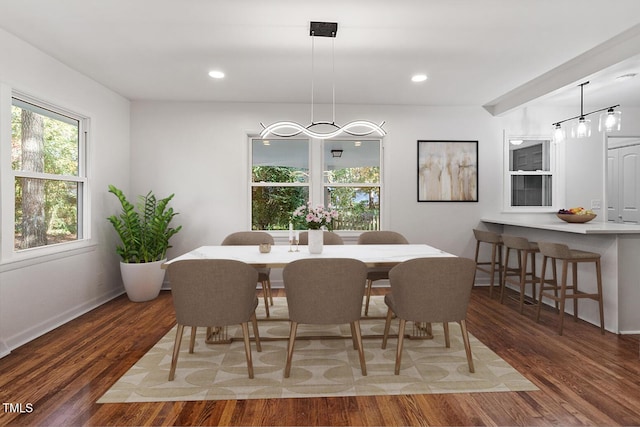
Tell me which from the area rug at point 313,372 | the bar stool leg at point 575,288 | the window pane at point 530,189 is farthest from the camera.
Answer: the window pane at point 530,189

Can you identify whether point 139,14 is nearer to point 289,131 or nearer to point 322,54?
point 322,54

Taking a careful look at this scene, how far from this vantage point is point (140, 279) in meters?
4.41

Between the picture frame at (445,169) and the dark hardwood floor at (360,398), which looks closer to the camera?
the dark hardwood floor at (360,398)

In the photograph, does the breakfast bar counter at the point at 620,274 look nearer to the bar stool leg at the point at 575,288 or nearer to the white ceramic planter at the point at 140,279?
the bar stool leg at the point at 575,288

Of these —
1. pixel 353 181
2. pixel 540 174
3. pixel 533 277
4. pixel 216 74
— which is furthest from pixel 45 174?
pixel 540 174

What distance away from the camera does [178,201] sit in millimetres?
5070

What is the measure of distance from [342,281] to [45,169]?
10.1 ft

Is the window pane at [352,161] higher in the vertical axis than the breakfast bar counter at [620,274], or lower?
higher

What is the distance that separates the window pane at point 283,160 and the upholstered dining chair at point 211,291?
2964 millimetres

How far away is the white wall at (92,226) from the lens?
3.06 m

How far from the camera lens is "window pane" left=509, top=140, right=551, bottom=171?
5.31 metres

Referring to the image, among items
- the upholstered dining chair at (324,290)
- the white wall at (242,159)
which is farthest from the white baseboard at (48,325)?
the upholstered dining chair at (324,290)

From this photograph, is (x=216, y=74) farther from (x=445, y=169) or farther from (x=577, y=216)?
(x=577, y=216)

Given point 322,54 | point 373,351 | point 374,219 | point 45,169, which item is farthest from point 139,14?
point 374,219
